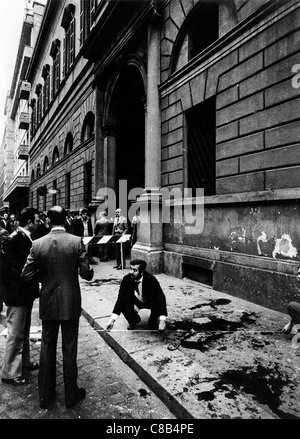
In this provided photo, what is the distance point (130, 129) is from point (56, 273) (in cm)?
1188

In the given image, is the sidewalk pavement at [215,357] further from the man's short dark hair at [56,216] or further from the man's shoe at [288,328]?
the man's short dark hair at [56,216]

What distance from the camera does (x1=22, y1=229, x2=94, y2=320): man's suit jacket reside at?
2668 mm

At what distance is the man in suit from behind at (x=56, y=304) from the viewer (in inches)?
→ 104

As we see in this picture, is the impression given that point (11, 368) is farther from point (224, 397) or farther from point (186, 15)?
point (186, 15)

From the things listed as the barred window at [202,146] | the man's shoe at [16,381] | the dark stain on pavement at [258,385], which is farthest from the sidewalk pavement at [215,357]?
the barred window at [202,146]

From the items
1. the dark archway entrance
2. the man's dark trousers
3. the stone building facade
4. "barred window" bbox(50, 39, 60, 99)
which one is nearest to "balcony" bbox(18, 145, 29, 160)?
"barred window" bbox(50, 39, 60, 99)

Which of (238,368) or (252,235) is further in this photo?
(252,235)

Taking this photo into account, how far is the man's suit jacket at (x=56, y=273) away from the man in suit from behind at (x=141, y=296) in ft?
4.12

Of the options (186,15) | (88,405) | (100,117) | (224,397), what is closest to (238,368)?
(224,397)

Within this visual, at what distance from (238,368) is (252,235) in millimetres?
2950

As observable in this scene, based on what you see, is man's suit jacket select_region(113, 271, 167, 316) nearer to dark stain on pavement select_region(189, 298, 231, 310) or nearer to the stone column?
dark stain on pavement select_region(189, 298, 231, 310)

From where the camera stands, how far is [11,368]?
121 inches

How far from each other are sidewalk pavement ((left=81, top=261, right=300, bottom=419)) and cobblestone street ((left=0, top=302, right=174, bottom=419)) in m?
0.12

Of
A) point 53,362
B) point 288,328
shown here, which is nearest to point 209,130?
point 288,328
